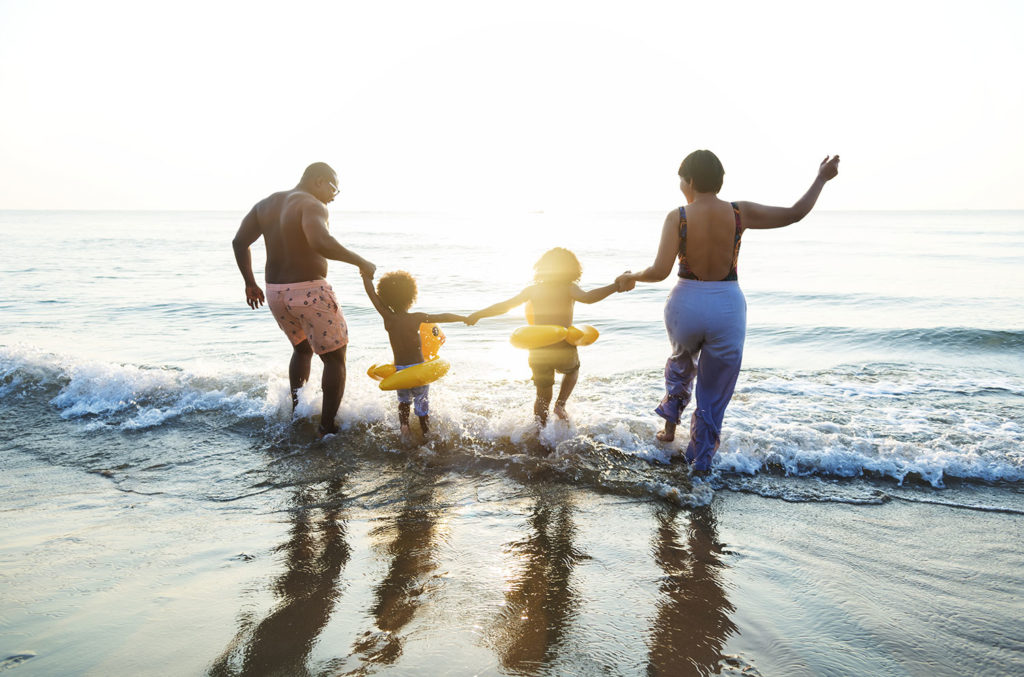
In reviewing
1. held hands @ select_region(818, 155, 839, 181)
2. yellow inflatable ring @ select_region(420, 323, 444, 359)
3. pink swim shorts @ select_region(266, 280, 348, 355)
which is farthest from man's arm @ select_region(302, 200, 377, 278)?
held hands @ select_region(818, 155, 839, 181)

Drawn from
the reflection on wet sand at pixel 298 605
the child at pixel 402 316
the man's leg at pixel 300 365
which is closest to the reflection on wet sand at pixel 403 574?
the reflection on wet sand at pixel 298 605

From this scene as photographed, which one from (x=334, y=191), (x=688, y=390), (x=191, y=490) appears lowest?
(x=191, y=490)

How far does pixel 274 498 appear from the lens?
441cm

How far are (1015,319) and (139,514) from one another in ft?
49.6

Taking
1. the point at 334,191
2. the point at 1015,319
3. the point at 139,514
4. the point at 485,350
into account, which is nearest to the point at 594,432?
the point at 334,191

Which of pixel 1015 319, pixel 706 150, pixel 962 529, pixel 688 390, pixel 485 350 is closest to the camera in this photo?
pixel 962 529

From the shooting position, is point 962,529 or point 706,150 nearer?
point 962,529

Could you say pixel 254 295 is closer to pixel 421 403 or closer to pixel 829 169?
pixel 421 403

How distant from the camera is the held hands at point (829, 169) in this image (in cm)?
436

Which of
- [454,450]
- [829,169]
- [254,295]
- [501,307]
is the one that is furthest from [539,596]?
[254,295]

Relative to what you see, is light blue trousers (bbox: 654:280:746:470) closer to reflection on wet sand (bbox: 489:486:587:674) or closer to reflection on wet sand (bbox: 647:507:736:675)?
reflection on wet sand (bbox: 647:507:736:675)

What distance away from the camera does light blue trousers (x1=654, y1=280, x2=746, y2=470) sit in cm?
435

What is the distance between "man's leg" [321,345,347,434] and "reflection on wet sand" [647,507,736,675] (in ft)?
10.2

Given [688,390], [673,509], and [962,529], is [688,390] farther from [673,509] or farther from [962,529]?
[962,529]
